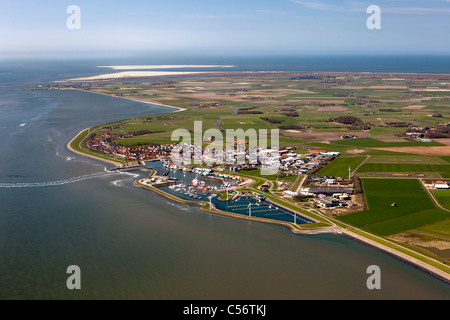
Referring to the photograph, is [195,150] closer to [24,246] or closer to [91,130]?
[91,130]

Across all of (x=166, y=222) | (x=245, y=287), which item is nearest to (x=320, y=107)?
(x=166, y=222)

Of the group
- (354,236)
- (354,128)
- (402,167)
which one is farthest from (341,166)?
(354,128)

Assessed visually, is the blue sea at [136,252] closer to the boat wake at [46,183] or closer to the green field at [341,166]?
the boat wake at [46,183]

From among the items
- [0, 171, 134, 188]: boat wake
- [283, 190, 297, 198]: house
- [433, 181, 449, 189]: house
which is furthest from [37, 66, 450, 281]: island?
[0, 171, 134, 188]: boat wake

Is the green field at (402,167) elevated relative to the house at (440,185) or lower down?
elevated

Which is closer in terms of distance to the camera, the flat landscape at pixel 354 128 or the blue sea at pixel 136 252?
the blue sea at pixel 136 252

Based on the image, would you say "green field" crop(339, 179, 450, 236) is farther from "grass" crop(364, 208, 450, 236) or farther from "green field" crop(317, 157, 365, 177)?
"green field" crop(317, 157, 365, 177)

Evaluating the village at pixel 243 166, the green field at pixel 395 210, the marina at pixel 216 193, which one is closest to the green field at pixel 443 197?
the green field at pixel 395 210
